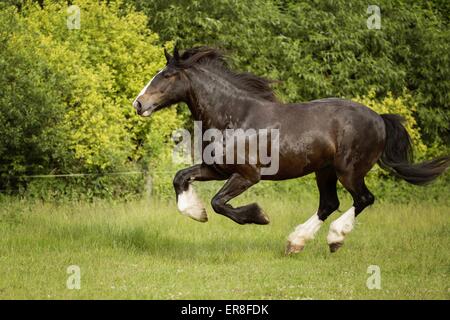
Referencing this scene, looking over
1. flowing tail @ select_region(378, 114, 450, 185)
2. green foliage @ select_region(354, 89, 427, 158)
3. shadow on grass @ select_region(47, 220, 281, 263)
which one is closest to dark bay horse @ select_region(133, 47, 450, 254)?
flowing tail @ select_region(378, 114, 450, 185)

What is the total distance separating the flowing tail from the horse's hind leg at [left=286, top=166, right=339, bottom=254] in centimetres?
67

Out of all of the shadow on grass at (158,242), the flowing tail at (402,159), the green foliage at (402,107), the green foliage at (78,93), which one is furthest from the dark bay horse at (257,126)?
the green foliage at (402,107)

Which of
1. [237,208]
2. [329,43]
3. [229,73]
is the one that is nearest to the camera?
[237,208]

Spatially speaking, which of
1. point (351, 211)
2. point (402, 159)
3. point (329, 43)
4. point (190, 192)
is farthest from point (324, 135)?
point (329, 43)

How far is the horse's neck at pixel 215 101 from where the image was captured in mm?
8734

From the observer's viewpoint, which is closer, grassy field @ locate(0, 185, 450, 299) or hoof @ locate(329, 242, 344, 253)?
grassy field @ locate(0, 185, 450, 299)

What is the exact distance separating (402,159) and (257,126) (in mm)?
2024

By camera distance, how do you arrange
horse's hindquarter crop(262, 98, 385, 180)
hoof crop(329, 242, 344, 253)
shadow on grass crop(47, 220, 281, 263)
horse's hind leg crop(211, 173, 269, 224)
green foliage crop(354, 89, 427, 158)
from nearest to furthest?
horse's hind leg crop(211, 173, 269, 224) < horse's hindquarter crop(262, 98, 385, 180) < hoof crop(329, 242, 344, 253) < shadow on grass crop(47, 220, 281, 263) < green foliage crop(354, 89, 427, 158)

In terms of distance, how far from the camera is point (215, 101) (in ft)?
28.8

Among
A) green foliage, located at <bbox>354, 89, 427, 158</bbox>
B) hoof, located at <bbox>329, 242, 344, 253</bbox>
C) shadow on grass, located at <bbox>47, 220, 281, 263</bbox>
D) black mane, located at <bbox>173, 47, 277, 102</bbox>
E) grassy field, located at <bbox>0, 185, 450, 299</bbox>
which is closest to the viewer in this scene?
grassy field, located at <bbox>0, 185, 450, 299</bbox>

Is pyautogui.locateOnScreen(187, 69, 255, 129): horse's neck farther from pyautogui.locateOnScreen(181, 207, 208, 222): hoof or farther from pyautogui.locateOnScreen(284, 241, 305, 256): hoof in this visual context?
pyautogui.locateOnScreen(284, 241, 305, 256): hoof

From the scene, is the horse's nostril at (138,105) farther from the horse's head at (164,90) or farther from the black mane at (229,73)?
the black mane at (229,73)

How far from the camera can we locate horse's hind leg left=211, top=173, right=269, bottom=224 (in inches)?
331

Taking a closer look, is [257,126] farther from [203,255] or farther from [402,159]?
[402,159]
